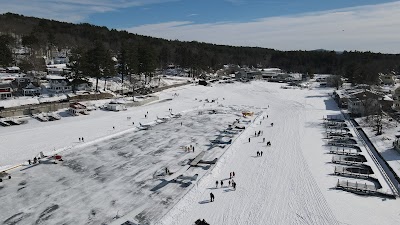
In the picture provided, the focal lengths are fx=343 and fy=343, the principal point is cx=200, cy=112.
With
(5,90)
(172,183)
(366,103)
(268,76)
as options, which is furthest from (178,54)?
(172,183)

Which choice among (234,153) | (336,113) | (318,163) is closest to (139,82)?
(336,113)

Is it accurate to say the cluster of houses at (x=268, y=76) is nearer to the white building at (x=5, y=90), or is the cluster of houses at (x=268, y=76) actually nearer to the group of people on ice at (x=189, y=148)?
the white building at (x=5, y=90)

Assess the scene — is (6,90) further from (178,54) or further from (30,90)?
(178,54)

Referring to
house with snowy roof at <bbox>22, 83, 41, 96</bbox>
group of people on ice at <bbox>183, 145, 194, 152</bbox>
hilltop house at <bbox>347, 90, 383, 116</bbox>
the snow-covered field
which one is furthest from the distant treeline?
hilltop house at <bbox>347, 90, 383, 116</bbox>

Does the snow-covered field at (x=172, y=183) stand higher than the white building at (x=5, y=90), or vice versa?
the white building at (x=5, y=90)

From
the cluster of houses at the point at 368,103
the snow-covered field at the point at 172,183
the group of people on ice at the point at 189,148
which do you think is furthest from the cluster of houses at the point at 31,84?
the cluster of houses at the point at 368,103
